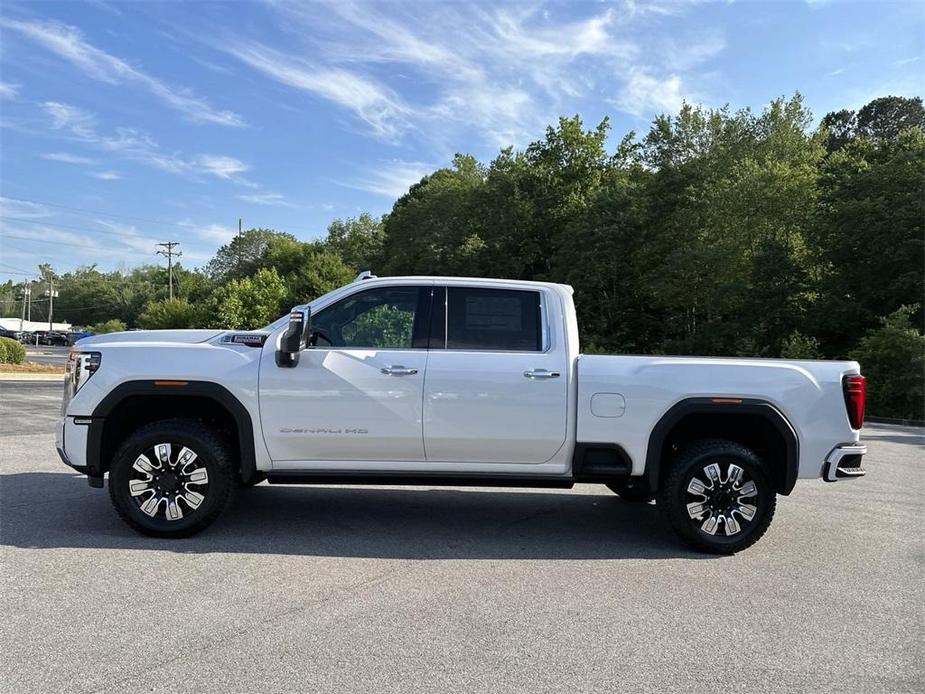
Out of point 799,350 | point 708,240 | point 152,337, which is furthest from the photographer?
point 708,240

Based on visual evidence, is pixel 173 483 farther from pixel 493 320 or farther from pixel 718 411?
pixel 718 411

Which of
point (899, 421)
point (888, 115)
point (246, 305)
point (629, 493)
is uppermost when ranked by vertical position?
point (888, 115)

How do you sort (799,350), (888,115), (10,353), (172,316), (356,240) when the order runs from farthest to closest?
(356,240)
(888,115)
(172,316)
(10,353)
(799,350)

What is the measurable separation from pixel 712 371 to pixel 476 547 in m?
2.22

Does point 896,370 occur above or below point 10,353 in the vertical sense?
above

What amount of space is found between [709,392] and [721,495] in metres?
0.78

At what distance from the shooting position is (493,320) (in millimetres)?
5645

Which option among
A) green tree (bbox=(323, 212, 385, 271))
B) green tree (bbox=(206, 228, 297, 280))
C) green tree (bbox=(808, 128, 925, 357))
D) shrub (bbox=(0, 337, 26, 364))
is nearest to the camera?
green tree (bbox=(808, 128, 925, 357))

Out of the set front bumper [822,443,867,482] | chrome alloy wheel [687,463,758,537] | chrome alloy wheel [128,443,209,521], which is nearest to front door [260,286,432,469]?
chrome alloy wheel [128,443,209,521]

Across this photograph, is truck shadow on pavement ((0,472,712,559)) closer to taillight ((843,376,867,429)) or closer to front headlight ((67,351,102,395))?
front headlight ((67,351,102,395))

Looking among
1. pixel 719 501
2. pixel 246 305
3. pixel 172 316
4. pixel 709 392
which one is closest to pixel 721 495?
pixel 719 501

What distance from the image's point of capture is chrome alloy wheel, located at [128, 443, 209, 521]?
5.35m

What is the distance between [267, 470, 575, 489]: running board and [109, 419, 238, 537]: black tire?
1.36ft

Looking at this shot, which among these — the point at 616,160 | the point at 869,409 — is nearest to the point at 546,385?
the point at 869,409
